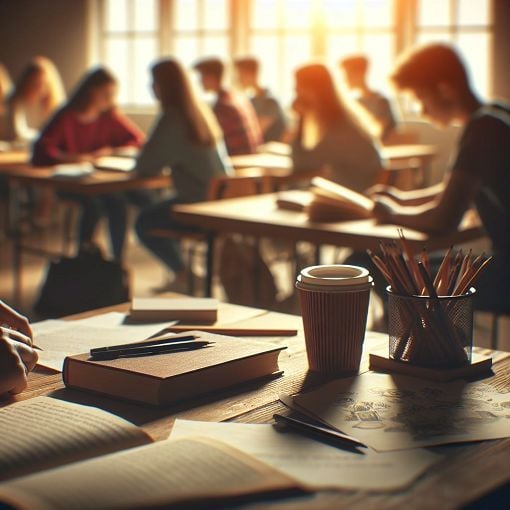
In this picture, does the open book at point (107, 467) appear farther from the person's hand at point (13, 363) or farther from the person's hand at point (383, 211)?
the person's hand at point (383, 211)

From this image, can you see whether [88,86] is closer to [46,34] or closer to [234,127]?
[234,127]

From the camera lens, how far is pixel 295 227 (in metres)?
3.02

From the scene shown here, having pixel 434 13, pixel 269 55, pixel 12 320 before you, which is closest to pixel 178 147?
pixel 12 320

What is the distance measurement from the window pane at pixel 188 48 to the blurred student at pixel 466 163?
25.2 ft

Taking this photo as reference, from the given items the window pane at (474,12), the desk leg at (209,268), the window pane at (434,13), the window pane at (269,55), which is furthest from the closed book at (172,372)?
the window pane at (269,55)

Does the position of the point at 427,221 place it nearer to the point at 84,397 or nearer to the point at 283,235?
the point at 283,235

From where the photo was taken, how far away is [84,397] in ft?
4.02

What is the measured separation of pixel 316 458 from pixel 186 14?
987cm

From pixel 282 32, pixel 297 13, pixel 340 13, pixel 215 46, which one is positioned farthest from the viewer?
pixel 215 46

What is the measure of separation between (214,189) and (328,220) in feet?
3.85

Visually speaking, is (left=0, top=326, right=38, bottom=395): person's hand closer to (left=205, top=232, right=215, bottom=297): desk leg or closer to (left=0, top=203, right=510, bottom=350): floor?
(left=205, top=232, right=215, bottom=297): desk leg

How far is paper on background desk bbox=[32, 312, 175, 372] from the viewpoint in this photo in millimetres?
1435

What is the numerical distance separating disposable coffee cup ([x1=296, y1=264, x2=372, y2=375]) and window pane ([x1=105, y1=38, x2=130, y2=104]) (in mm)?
9878

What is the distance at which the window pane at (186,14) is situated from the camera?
1034 cm
